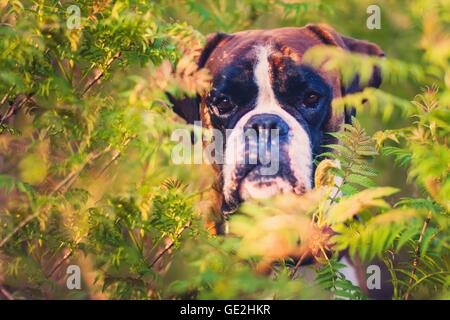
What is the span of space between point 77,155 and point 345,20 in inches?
101

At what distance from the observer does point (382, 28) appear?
481 centimetres

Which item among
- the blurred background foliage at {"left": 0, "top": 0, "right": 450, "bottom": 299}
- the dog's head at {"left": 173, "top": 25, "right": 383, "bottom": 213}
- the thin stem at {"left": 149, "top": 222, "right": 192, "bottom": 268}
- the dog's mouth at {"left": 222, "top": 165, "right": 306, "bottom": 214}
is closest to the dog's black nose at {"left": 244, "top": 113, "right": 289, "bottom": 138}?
the dog's head at {"left": 173, "top": 25, "right": 383, "bottom": 213}

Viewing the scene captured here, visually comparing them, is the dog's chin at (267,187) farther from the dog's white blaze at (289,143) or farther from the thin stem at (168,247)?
the thin stem at (168,247)

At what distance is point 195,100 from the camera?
3.41 m

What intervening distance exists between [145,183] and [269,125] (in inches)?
25.1

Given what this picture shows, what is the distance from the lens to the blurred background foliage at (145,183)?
2.53 meters

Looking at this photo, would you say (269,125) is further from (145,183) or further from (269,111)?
(145,183)

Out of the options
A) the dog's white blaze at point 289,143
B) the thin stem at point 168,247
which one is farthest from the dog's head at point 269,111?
the thin stem at point 168,247

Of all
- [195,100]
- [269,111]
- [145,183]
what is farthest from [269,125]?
[145,183]

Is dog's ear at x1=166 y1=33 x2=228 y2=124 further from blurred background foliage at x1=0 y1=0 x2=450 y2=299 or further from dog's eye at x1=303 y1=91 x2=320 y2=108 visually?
dog's eye at x1=303 y1=91 x2=320 y2=108

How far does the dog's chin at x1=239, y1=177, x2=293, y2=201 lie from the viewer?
3090mm
